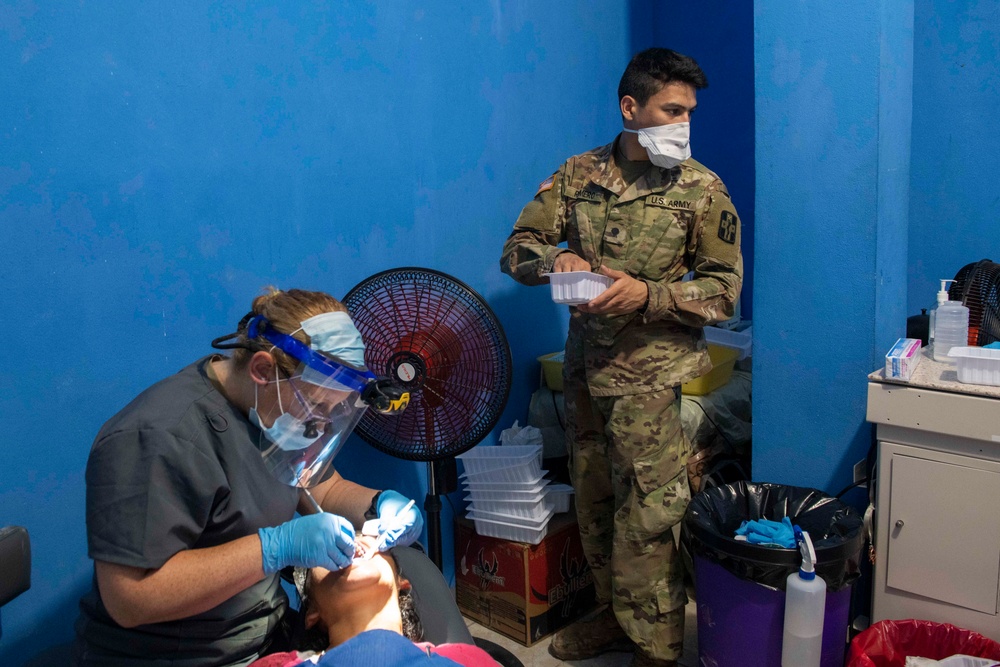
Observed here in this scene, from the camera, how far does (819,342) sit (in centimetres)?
Answer: 229

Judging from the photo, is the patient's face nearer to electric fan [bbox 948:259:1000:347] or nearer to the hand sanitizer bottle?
the hand sanitizer bottle

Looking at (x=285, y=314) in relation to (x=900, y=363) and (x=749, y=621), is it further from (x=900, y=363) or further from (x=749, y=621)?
(x=900, y=363)

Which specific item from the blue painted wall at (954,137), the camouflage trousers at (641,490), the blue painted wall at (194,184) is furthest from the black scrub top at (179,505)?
the blue painted wall at (954,137)

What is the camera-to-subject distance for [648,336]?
2203 mm

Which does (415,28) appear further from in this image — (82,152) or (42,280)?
(42,280)

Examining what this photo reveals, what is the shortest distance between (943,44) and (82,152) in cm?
286

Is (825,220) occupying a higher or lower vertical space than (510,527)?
higher

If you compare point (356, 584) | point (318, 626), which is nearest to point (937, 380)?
point (356, 584)

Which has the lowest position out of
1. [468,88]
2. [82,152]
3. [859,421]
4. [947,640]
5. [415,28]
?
[947,640]

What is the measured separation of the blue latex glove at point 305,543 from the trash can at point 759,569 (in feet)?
3.50

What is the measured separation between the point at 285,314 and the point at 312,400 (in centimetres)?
17

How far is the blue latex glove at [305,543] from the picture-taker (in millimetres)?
1367

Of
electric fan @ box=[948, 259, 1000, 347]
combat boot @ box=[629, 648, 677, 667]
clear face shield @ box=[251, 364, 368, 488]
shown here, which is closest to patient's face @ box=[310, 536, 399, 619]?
clear face shield @ box=[251, 364, 368, 488]

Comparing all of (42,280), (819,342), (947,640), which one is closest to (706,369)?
(819,342)
